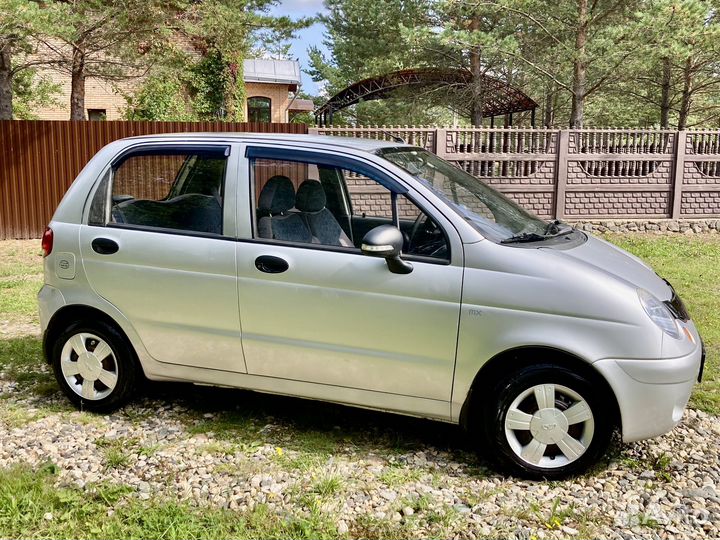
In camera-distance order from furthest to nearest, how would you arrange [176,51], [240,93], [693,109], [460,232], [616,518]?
[693,109], [240,93], [176,51], [460,232], [616,518]

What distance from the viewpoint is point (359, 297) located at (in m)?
3.89

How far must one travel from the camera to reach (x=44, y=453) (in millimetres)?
4074

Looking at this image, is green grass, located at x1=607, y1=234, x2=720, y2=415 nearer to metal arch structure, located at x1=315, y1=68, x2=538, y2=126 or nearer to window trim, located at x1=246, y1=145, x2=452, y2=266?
window trim, located at x1=246, y1=145, x2=452, y2=266

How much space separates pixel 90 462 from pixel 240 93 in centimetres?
2096

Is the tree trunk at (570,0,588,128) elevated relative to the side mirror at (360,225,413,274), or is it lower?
elevated

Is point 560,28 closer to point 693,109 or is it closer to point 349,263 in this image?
point 693,109

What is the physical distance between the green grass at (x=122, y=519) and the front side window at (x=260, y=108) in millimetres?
34972

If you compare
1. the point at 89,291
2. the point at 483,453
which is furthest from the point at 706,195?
the point at 89,291

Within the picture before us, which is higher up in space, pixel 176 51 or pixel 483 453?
pixel 176 51

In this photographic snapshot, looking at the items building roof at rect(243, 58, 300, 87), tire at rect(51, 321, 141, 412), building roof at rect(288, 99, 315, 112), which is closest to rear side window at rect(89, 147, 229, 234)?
tire at rect(51, 321, 141, 412)

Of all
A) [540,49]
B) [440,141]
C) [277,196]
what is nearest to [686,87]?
[540,49]

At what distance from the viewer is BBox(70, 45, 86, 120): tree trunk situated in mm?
14430

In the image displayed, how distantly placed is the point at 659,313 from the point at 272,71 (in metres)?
36.1

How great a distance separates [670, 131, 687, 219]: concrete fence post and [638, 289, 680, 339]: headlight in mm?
12301
